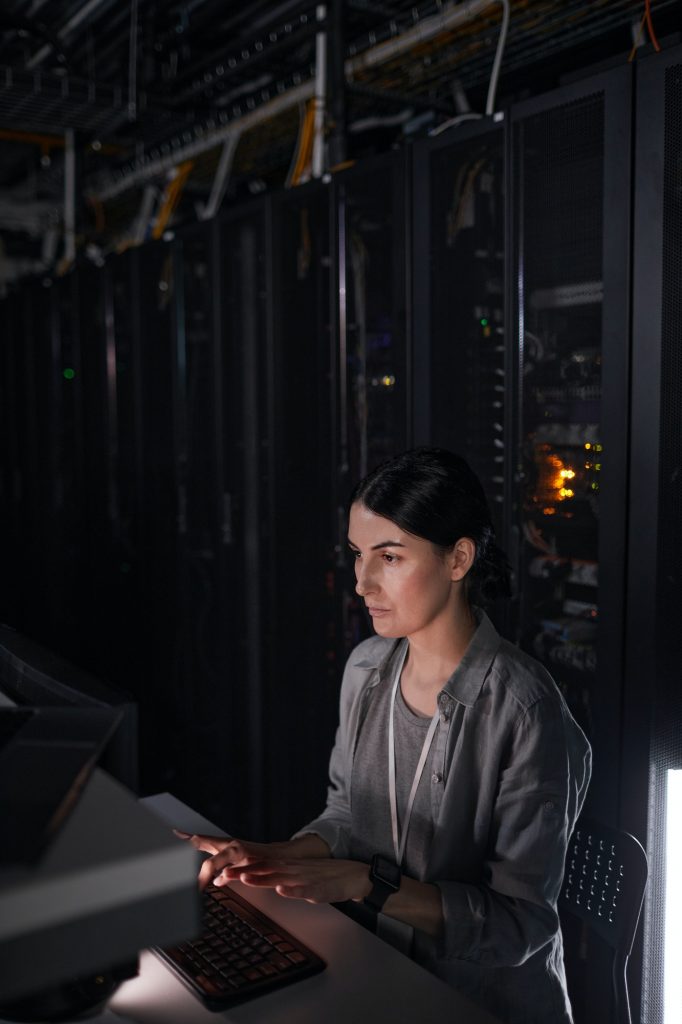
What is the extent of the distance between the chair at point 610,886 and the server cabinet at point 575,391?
0.33 m

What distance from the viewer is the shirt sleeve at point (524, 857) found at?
1295mm

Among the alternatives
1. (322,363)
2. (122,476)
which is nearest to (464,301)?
(322,363)

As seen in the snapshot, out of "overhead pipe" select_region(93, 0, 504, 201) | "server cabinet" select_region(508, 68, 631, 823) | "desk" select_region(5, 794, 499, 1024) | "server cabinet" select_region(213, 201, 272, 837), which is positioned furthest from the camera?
"server cabinet" select_region(213, 201, 272, 837)

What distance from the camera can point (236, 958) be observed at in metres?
1.12

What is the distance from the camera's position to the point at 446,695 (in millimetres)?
1456

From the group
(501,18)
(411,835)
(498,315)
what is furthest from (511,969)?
(501,18)

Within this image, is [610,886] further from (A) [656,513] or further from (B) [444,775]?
(A) [656,513]

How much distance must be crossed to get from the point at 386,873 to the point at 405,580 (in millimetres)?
471

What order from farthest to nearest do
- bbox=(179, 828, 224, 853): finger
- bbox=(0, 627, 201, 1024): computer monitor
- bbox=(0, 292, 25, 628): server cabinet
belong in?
1. bbox=(0, 292, 25, 628): server cabinet
2. bbox=(179, 828, 224, 853): finger
3. bbox=(0, 627, 201, 1024): computer monitor

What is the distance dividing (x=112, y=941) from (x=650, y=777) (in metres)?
1.36

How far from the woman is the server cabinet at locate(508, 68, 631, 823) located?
317 mm

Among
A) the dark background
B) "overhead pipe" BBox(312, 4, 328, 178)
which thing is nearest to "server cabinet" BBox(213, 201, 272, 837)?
the dark background

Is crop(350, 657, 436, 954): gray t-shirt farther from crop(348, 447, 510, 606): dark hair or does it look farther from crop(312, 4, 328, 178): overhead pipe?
crop(312, 4, 328, 178): overhead pipe

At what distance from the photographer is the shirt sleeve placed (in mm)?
1295
